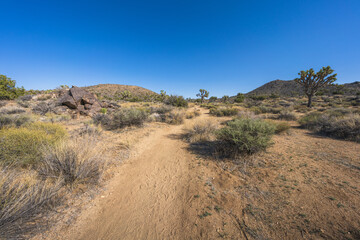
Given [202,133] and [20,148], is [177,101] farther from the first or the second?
[20,148]

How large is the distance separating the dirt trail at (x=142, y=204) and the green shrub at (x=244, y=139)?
137cm

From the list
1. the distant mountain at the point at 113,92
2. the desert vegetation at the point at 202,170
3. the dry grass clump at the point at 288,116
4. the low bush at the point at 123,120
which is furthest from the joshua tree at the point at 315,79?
the distant mountain at the point at 113,92

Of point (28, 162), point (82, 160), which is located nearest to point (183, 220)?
point (82, 160)

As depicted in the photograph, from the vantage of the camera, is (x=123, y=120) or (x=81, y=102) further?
(x=81, y=102)

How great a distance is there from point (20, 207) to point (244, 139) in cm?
468

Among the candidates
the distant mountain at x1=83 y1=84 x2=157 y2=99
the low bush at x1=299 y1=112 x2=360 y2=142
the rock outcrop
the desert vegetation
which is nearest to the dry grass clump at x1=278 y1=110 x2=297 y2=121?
the low bush at x1=299 y1=112 x2=360 y2=142

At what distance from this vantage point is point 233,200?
2256 mm

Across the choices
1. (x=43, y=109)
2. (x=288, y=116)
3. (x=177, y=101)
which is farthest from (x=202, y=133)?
(x=43, y=109)

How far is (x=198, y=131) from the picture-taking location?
5.93m

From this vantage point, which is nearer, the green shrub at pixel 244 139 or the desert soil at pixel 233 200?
the desert soil at pixel 233 200

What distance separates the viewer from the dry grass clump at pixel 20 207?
147 centimetres

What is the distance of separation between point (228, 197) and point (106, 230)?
2212 millimetres

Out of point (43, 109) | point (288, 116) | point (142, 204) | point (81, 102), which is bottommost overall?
point (142, 204)

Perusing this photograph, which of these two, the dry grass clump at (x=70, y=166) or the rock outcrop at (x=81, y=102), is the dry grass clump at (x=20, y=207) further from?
the rock outcrop at (x=81, y=102)
